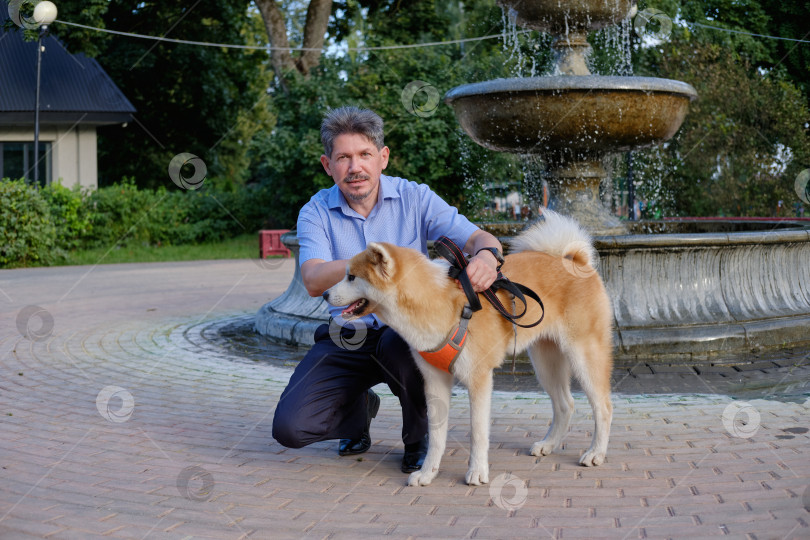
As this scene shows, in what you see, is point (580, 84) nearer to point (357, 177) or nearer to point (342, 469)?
point (357, 177)

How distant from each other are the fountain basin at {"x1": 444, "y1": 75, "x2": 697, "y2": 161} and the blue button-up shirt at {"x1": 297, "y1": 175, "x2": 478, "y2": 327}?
418 centimetres

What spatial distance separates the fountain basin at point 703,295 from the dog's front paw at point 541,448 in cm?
253

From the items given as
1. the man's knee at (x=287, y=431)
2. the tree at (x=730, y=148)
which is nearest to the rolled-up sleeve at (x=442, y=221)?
the man's knee at (x=287, y=431)

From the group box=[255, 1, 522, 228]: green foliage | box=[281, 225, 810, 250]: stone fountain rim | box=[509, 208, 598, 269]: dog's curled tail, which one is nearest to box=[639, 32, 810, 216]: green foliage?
box=[255, 1, 522, 228]: green foliage

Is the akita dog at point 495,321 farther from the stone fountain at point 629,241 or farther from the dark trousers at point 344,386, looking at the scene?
the stone fountain at point 629,241

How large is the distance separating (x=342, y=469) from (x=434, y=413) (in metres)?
0.78

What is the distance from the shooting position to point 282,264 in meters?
19.6

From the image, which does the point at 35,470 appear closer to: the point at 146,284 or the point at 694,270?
the point at 694,270

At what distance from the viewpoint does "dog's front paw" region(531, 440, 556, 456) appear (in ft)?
15.7

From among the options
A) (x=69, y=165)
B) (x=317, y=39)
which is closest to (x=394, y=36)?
(x=317, y=39)

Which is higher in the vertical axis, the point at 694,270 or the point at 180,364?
the point at 694,270

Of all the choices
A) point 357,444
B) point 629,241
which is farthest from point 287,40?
point 357,444

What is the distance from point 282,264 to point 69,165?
1342cm

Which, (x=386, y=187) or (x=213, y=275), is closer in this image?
(x=386, y=187)
